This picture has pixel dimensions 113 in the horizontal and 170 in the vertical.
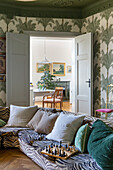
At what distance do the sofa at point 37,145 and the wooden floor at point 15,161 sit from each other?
2.9 inches

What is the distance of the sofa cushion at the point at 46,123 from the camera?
3.48m

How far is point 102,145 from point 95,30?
400 cm

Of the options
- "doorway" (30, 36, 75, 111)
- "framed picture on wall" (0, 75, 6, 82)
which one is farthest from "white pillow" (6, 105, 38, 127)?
"doorway" (30, 36, 75, 111)

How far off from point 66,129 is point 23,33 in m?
3.62

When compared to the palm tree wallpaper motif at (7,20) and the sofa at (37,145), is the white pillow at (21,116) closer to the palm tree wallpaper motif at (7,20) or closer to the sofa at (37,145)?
the sofa at (37,145)

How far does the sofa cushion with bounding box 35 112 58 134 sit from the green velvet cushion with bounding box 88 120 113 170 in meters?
1.01

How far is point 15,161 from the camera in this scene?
3.14 meters

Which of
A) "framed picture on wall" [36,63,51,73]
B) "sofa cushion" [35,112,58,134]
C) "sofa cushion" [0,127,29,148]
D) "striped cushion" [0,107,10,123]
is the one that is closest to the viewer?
"sofa cushion" [35,112,58,134]

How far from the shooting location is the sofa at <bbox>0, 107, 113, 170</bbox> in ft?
7.63

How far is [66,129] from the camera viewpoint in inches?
119

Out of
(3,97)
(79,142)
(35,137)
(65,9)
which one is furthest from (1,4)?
(79,142)

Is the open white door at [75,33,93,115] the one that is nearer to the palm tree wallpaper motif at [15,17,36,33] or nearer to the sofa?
the palm tree wallpaper motif at [15,17,36,33]

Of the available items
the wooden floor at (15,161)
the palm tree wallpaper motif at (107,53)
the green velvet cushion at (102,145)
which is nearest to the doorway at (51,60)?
the palm tree wallpaper motif at (107,53)

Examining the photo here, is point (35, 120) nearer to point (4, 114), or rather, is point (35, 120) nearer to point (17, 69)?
point (4, 114)
